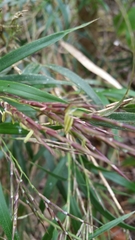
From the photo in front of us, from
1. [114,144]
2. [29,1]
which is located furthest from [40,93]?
[29,1]

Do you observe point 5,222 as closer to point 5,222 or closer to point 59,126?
point 5,222

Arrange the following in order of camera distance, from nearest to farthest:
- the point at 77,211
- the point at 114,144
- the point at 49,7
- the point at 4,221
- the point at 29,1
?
the point at 114,144
the point at 4,221
the point at 77,211
the point at 29,1
the point at 49,7

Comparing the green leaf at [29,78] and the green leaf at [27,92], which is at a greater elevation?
the green leaf at [29,78]

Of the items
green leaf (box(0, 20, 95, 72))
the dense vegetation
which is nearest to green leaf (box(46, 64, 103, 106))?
the dense vegetation

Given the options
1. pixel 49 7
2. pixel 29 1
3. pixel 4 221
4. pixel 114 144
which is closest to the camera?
pixel 114 144

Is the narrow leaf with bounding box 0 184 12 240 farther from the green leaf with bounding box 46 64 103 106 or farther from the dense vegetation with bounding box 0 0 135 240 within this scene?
the green leaf with bounding box 46 64 103 106

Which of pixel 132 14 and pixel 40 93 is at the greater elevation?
pixel 132 14

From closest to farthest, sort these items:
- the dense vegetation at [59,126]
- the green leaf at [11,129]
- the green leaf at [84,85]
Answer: the dense vegetation at [59,126]
the green leaf at [11,129]
the green leaf at [84,85]

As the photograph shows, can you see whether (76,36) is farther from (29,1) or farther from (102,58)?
(29,1)

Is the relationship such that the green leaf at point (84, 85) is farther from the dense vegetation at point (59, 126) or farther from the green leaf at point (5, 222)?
the green leaf at point (5, 222)

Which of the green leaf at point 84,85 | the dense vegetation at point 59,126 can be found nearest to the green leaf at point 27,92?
the dense vegetation at point 59,126
